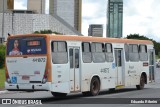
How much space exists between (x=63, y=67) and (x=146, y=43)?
9716mm

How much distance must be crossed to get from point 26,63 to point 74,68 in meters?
2.43

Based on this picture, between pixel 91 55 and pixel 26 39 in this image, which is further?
pixel 91 55

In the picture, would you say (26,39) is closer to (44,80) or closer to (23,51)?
(23,51)

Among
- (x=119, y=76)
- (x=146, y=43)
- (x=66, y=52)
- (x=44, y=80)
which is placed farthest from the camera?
(x=146, y=43)

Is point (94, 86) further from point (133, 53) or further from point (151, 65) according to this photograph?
point (151, 65)

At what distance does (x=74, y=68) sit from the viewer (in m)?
22.1

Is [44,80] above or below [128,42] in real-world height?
below

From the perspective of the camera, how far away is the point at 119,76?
86.5 feet

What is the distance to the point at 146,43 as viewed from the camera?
2953cm

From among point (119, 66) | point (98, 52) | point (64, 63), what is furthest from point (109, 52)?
point (64, 63)

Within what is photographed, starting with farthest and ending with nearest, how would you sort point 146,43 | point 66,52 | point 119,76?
point 146,43
point 119,76
point 66,52

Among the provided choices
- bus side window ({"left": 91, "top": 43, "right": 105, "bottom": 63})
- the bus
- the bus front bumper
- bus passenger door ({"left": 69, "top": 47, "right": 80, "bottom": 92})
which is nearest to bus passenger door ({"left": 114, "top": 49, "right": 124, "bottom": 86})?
the bus

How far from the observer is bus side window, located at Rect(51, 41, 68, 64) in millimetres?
20688

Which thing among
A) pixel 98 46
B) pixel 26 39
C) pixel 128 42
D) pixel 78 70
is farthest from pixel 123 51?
pixel 26 39
